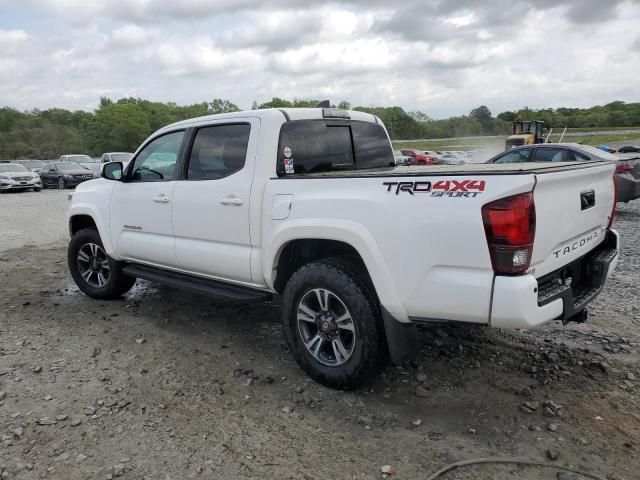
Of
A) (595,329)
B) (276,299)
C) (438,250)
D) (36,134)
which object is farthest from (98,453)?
(36,134)

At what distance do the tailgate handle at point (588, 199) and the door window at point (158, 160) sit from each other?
3.29 meters

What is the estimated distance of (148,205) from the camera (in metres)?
4.91

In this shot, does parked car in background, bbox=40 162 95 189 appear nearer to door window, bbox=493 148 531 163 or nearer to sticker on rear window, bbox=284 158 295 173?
door window, bbox=493 148 531 163

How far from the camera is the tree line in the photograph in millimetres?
73562

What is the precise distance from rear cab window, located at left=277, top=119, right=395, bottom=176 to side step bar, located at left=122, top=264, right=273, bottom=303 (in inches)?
38.7

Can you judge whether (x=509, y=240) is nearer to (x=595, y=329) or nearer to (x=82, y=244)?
(x=595, y=329)

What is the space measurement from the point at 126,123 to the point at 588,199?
83.2 meters

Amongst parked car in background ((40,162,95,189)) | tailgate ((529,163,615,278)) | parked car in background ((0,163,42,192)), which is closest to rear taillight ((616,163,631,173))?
tailgate ((529,163,615,278))

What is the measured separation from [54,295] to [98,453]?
372 cm

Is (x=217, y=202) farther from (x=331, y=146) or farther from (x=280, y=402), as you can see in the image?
(x=280, y=402)

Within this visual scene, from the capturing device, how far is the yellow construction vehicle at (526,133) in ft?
80.3

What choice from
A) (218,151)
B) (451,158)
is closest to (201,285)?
(218,151)

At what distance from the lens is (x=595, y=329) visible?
4.64 m

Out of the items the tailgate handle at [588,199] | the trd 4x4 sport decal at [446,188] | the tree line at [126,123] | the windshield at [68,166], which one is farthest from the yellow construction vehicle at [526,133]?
the tree line at [126,123]
